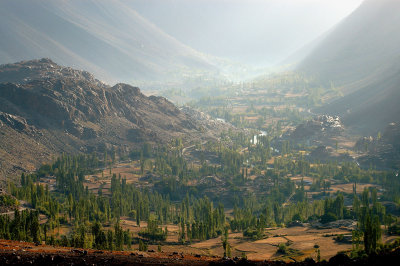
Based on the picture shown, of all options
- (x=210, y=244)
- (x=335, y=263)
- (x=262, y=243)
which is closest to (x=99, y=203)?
(x=210, y=244)

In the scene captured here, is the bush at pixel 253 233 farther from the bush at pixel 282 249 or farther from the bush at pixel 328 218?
the bush at pixel 328 218

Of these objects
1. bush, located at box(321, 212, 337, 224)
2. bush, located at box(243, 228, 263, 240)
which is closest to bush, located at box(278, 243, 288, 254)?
bush, located at box(243, 228, 263, 240)

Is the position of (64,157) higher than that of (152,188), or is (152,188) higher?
(64,157)

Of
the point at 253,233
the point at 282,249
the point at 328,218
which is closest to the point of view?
the point at 282,249

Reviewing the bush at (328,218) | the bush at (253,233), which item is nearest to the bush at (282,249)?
the bush at (253,233)

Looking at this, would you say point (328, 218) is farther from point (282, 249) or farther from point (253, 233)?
point (282, 249)

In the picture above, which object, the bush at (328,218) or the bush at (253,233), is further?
the bush at (328,218)

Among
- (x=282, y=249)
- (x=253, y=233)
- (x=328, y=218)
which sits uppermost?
(x=328, y=218)

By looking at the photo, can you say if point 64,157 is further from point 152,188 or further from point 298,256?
point 298,256

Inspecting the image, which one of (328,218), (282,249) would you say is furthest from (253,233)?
(328,218)

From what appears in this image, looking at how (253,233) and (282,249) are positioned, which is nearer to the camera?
(282,249)

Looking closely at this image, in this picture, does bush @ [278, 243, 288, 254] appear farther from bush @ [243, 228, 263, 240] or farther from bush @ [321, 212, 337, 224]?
bush @ [321, 212, 337, 224]
